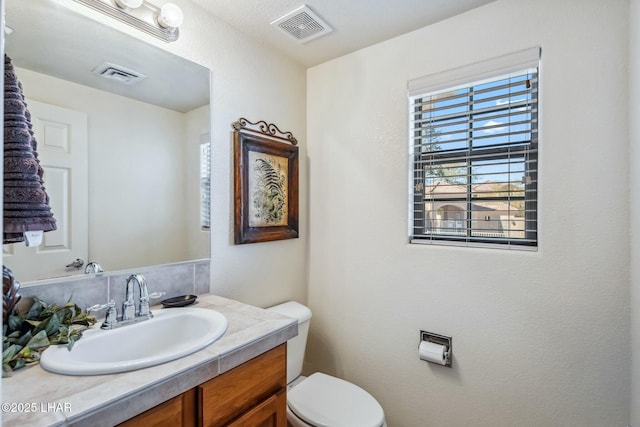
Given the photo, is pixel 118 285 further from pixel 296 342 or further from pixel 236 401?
pixel 296 342

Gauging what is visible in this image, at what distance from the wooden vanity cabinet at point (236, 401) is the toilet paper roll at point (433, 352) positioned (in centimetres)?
78

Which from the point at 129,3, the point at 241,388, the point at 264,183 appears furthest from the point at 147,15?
the point at 241,388

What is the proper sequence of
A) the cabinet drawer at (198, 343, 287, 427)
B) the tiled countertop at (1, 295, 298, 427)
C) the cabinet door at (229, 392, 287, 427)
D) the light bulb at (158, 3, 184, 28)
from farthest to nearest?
the light bulb at (158, 3, 184, 28) < the cabinet door at (229, 392, 287, 427) < the cabinet drawer at (198, 343, 287, 427) < the tiled countertop at (1, 295, 298, 427)

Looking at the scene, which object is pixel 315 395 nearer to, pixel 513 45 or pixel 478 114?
pixel 478 114

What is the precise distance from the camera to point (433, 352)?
1.58 metres

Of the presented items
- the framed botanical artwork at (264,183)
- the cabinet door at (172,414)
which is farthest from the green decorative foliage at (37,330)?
the framed botanical artwork at (264,183)

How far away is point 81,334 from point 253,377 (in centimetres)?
56

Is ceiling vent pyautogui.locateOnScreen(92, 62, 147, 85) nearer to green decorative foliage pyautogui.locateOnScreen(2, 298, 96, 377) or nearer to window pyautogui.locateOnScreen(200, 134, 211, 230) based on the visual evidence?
window pyautogui.locateOnScreen(200, 134, 211, 230)

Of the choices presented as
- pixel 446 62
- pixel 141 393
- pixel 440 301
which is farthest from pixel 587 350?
pixel 141 393

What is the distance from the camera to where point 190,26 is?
4.96 ft

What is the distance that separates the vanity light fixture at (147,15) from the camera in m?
1.26

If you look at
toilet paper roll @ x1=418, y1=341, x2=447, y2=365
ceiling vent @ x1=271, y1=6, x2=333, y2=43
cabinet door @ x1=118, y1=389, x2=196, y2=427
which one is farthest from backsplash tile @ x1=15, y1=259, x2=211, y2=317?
ceiling vent @ x1=271, y1=6, x2=333, y2=43

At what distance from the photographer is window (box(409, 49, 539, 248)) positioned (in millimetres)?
1466

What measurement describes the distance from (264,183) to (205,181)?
37 cm
